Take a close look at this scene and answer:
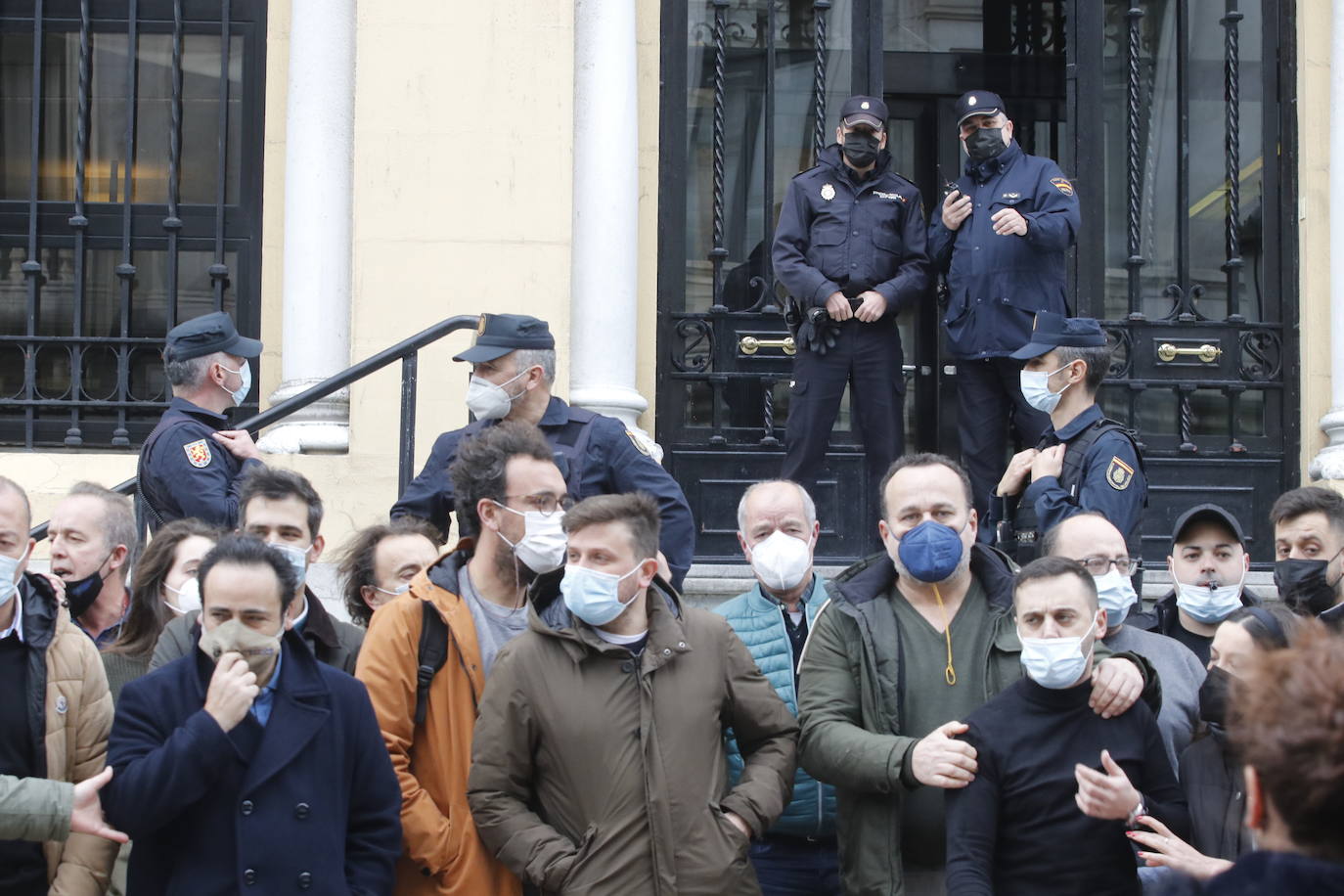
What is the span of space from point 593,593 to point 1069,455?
7.85ft

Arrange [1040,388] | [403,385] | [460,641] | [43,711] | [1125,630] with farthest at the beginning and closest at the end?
[403,385] < [1040,388] < [1125,630] < [460,641] < [43,711]

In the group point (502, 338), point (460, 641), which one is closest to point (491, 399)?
point (502, 338)

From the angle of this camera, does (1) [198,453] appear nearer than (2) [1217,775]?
No

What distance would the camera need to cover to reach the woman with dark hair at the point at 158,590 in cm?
478

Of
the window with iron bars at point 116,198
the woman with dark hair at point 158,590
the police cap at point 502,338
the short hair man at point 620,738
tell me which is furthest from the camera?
the window with iron bars at point 116,198

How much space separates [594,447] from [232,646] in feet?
6.39

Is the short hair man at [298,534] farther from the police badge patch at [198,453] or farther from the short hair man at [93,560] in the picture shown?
the police badge patch at [198,453]

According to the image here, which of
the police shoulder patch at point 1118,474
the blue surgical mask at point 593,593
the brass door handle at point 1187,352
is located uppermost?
Result: the brass door handle at point 1187,352

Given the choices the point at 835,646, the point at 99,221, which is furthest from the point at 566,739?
the point at 99,221

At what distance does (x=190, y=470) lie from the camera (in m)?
5.76

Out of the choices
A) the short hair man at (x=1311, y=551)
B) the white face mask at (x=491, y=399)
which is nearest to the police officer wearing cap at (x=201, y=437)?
the white face mask at (x=491, y=399)

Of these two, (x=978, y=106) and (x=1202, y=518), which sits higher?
(x=978, y=106)

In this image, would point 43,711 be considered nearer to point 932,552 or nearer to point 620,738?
point 620,738

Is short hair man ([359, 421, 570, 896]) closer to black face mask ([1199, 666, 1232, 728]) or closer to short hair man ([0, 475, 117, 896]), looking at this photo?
short hair man ([0, 475, 117, 896])
